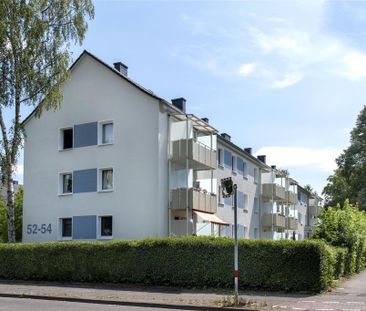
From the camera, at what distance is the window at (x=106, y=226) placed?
30219 mm

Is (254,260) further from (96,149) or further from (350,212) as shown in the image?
(96,149)

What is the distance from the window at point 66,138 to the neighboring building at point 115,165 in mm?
62

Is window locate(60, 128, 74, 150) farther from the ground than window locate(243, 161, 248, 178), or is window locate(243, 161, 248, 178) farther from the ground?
window locate(60, 128, 74, 150)

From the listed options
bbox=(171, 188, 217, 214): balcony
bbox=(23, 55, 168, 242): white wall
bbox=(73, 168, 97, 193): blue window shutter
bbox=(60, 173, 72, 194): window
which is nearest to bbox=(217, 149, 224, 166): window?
bbox=(171, 188, 217, 214): balcony

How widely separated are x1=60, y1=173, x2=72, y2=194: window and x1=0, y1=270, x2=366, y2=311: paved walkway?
11419 millimetres

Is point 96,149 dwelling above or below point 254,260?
above

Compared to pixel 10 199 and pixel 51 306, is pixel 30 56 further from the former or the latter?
pixel 51 306

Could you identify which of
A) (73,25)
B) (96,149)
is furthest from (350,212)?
(73,25)

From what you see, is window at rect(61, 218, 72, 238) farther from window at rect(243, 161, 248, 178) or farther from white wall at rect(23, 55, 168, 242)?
window at rect(243, 161, 248, 178)

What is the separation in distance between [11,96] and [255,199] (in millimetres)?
24447

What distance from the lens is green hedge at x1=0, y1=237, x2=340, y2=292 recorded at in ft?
57.9

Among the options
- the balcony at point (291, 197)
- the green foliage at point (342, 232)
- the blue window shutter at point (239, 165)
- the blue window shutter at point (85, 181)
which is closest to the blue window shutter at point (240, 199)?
the blue window shutter at point (239, 165)

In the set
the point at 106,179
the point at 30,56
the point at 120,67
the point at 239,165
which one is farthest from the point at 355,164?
the point at 30,56

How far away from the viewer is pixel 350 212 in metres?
25.1
